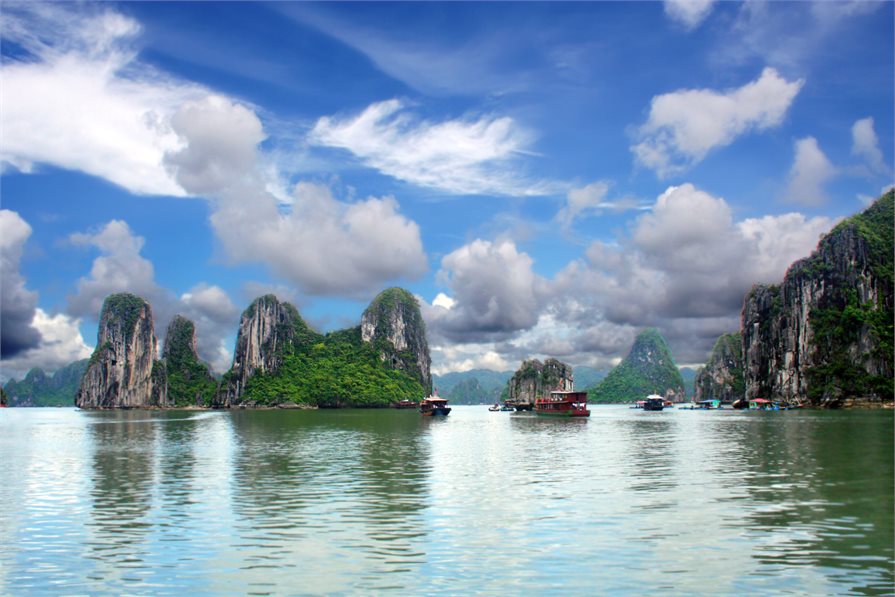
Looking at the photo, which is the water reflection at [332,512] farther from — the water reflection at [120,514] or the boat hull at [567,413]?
the boat hull at [567,413]

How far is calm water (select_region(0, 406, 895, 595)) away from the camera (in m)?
19.6

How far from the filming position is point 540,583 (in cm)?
1905

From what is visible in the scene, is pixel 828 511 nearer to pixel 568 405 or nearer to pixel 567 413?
pixel 567 413

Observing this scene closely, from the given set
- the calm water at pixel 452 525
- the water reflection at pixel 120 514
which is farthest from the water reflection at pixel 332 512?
the water reflection at pixel 120 514

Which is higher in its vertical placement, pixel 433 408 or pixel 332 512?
pixel 332 512

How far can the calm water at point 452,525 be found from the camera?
19.6m

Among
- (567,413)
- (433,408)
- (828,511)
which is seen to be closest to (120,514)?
(828,511)

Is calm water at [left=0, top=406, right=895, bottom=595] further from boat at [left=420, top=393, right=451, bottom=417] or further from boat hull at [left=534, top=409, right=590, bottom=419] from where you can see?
boat at [left=420, top=393, right=451, bottom=417]

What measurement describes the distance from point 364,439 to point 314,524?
4948 cm

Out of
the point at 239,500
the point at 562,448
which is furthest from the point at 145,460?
the point at 562,448

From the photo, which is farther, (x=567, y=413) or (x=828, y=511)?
(x=567, y=413)

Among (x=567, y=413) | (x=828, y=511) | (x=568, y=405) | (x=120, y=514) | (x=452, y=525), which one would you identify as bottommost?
(x=567, y=413)

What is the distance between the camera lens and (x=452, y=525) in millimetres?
27031

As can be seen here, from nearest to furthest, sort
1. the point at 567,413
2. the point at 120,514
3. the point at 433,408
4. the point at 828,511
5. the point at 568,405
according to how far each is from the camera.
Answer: the point at 828,511, the point at 120,514, the point at 567,413, the point at 568,405, the point at 433,408
